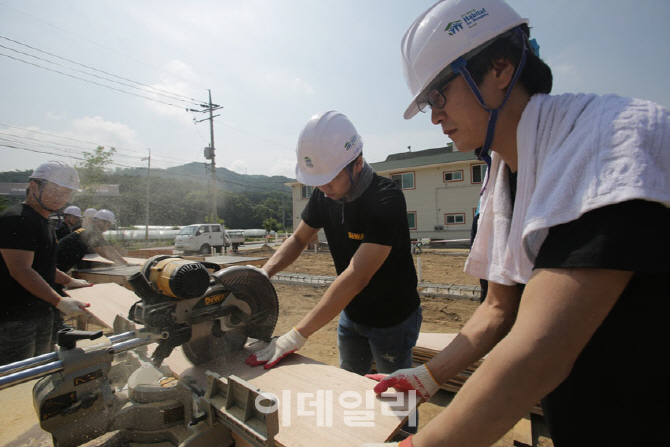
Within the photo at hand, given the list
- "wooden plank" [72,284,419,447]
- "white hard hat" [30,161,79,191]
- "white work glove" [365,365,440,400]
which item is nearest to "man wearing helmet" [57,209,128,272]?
"white hard hat" [30,161,79,191]

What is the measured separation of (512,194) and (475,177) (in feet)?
68.5

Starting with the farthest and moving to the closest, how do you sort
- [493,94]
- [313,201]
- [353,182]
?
1. [313,201]
2. [353,182]
3. [493,94]

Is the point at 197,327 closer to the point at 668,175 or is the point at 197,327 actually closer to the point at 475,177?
the point at 668,175

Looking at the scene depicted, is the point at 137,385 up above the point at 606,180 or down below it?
below

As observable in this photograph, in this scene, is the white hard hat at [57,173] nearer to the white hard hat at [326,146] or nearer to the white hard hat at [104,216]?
the white hard hat at [326,146]

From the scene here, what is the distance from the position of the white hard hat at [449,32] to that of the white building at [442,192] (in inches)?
794

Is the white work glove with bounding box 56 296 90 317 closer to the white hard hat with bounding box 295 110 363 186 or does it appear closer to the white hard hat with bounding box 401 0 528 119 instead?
the white hard hat with bounding box 295 110 363 186

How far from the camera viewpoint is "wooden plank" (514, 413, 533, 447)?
244cm

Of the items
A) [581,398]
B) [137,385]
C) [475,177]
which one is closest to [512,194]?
[581,398]

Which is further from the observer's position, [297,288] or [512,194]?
[297,288]

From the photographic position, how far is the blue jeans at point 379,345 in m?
1.93

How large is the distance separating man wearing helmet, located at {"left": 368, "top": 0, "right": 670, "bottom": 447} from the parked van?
17890mm

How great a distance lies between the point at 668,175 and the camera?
555 mm

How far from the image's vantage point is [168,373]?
165cm
